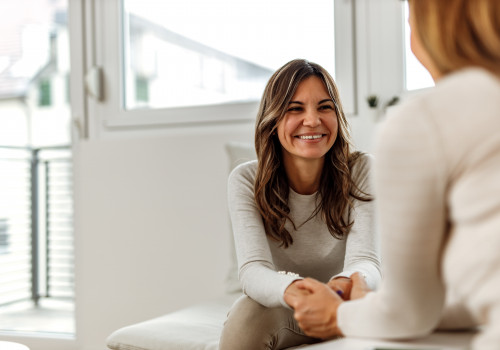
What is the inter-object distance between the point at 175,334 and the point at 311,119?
722 mm

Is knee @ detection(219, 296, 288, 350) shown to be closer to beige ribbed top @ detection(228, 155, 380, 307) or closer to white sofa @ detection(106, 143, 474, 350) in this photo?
beige ribbed top @ detection(228, 155, 380, 307)

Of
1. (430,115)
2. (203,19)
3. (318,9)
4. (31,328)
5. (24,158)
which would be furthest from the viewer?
(24,158)

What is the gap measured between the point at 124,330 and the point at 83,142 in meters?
1.30

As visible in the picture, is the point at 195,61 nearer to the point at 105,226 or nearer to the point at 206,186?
the point at 206,186

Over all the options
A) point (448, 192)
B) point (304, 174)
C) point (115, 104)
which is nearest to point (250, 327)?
point (304, 174)

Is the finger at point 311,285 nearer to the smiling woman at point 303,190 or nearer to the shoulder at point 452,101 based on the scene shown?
the smiling woman at point 303,190

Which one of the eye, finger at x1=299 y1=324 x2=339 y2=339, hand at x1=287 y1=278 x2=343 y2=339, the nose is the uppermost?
the eye

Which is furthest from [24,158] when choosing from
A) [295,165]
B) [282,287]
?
[282,287]

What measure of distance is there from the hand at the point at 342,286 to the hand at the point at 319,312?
0.08 meters

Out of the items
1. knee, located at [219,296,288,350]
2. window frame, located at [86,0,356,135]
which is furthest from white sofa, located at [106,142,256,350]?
window frame, located at [86,0,356,135]

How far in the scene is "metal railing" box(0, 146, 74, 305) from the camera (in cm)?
Result: 329

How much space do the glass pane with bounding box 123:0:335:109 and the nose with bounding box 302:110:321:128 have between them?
34.5 inches

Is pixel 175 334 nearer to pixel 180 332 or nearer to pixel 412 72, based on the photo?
pixel 180 332

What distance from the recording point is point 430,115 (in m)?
0.59
